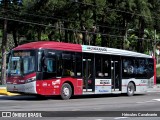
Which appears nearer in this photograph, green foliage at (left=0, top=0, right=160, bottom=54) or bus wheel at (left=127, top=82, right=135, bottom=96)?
bus wheel at (left=127, top=82, right=135, bottom=96)

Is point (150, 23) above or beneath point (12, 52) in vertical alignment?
above

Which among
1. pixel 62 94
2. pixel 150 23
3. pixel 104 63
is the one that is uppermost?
pixel 150 23

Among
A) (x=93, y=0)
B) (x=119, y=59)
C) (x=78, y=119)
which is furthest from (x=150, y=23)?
(x=78, y=119)

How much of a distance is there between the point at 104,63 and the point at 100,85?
4.86 ft

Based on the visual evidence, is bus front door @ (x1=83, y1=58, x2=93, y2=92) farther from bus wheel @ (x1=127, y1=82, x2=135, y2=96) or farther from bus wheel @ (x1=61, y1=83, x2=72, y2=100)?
bus wheel @ (x1=127, y1=82, x2=135, y2=96)

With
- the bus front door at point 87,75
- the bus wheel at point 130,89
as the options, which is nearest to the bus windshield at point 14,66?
the bus front door at point 87,75

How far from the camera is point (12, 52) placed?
75.7 ft

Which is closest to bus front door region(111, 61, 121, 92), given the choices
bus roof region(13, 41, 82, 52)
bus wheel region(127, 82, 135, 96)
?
bus wheel region(127, 82, 135, 96)

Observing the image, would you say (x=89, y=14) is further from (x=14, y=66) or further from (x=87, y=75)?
(x=14, y=66)

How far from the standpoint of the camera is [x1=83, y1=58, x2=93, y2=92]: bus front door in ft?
80.7

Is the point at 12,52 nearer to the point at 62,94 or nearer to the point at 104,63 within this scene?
the point at 62,94

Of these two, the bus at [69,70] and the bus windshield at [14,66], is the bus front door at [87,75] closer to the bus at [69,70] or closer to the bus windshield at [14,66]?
the bus at [69,70]

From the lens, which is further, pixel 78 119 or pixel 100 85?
pixel 100 85

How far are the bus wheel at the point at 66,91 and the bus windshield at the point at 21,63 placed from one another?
237 centimetres
